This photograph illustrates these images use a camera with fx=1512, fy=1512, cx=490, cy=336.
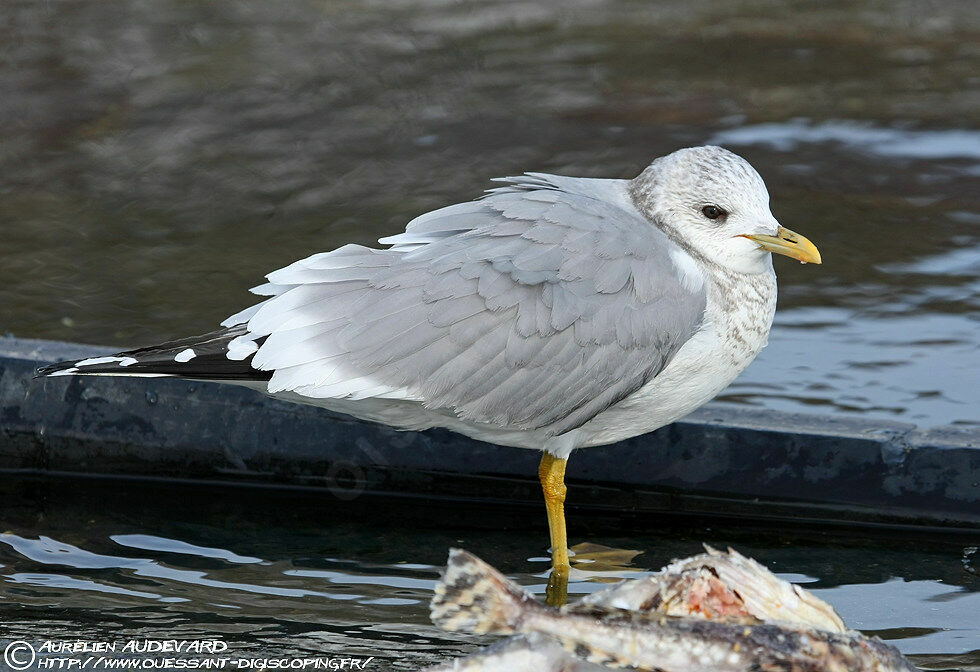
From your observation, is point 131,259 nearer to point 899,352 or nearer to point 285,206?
point 285,206

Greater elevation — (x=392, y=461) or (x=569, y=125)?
(x=569, y=125)

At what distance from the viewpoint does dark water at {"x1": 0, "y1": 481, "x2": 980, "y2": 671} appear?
3.68 metres

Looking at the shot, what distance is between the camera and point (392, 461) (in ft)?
14.8

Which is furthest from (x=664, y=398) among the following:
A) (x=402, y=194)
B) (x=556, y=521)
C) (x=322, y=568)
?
(x=402, y=194)

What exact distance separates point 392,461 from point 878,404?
168 cm

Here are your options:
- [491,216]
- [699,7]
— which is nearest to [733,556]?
[491,216]

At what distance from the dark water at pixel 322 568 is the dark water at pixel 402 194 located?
0.01 meters

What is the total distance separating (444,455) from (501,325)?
2.69ft

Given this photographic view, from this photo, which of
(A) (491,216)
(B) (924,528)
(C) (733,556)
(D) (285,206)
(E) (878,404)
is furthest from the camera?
(D) (285,206)

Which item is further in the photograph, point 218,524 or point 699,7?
point 699,7

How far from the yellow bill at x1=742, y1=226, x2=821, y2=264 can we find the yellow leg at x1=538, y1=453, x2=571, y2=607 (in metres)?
0.80

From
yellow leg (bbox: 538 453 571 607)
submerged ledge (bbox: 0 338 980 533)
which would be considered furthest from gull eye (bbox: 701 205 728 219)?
yellow leg (bbox: 538 453 571 607)

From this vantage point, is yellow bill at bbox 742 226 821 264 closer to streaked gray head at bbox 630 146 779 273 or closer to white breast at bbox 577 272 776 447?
streaked gray head at bbox 630 146 779 273

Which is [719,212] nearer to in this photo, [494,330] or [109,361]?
[494,330]
